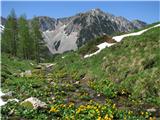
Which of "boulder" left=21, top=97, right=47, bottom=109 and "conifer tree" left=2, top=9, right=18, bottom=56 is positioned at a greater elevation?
"conifer tree" left=2, top=9, right=18, bottom=56

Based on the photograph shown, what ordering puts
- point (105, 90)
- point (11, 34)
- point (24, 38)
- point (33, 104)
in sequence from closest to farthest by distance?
point (33, 104), point (105, 90), point (24, 38), point (11, 34)

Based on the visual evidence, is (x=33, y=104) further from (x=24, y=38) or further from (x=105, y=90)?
(x=24, y=38)

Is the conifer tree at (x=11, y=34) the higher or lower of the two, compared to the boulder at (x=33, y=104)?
higher

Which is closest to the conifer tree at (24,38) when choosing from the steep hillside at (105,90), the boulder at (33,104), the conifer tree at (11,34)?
the conifer tree at (11,34)

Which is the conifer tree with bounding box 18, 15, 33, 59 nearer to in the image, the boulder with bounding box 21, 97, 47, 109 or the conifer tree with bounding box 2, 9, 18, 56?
the conifer tree with bounding box 2, 9, 18, 56

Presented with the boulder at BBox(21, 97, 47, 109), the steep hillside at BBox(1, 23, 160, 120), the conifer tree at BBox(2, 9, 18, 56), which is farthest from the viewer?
the conifer tree at BBox(2, 9, 18, 56)

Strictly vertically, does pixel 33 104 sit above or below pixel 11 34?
below

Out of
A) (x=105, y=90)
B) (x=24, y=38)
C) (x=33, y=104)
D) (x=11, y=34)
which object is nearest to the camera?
(x=33, y=104)

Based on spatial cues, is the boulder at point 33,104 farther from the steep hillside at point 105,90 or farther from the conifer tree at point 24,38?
the conifer tree at point 24,38

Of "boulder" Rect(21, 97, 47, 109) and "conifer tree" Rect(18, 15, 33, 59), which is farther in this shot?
"conifer tree" Rect(18, 15, 33, 59)

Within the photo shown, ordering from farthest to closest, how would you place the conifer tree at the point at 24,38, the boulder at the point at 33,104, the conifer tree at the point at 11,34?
1. the conifer tree at the point at 11,34
2. the conifer tree at the point at 24,38
3. the boulder at the point at 33,104

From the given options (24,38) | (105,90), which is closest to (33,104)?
(105,90)

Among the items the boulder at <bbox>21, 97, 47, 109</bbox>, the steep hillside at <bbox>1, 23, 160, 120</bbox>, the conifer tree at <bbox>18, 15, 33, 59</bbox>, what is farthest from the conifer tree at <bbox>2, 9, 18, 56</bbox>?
the boulder at <bbox>21, 97, 47, 109</bbox>

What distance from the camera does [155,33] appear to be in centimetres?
3806
